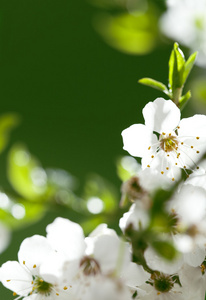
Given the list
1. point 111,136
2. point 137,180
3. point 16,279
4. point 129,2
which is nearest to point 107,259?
point 137,180

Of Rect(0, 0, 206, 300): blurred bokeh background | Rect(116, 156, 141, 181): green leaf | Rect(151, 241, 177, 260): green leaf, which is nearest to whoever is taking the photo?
Rect(151, 241, 177, 260): green leaf

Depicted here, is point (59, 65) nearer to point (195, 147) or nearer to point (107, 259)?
point (195, 147)

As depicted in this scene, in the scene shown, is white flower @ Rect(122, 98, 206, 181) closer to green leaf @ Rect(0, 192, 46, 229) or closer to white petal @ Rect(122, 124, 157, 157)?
white petal @ Rect(122, 124, 157, 157)

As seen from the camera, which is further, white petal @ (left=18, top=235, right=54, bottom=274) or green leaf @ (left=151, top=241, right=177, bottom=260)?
white petal @ (left=18, top=235, right=54, bottom=274)

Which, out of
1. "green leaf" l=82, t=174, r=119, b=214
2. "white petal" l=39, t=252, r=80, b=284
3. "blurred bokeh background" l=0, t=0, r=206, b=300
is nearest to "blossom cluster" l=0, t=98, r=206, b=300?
"white petal" l=39, t=252, r=80, b=284

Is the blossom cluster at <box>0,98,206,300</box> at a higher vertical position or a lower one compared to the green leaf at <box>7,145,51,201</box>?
higher

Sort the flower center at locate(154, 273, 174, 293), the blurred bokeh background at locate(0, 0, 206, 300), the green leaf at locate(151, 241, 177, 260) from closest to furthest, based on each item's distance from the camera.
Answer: the green leaf at locate(151, 241, 177, 260)
the flower center at locate(154, 273, 174, 293)
the blurred bokeh background at locate(0, 0, 206, 300)
